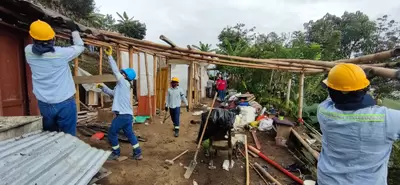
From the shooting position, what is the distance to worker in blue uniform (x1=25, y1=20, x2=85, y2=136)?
311 centimetres

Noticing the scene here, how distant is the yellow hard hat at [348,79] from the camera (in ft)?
6.18

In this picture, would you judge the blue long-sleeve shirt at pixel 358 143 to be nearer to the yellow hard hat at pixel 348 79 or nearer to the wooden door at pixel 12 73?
the yellow hard hat at pixel 348 79

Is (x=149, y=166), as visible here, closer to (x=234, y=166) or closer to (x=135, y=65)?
(x=234, y=166)

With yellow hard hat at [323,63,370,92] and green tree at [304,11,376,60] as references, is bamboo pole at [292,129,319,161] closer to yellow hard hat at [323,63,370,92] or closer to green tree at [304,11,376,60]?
yellow hard hat at [323,63,370,92]

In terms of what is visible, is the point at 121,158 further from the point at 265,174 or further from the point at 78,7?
the point at 78,7

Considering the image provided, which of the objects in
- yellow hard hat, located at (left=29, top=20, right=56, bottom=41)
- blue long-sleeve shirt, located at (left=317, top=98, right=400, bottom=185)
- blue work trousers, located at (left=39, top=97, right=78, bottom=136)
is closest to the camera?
blue long-sleeve shirt, located at (left=317, top=98, right=400, bottom=185)

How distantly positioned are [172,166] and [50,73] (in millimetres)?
3109

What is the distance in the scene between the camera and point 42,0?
40.5 feet

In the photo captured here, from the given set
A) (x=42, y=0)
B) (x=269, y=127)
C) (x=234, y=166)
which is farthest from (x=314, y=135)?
(x=42, y=0)

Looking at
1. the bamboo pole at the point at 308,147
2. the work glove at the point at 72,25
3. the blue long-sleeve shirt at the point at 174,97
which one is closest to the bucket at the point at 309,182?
the bamboo pole at the point at 308,147

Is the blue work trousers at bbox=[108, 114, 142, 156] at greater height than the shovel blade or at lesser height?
greater

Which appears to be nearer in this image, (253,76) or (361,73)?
(361,73)

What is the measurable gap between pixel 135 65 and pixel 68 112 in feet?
19.4

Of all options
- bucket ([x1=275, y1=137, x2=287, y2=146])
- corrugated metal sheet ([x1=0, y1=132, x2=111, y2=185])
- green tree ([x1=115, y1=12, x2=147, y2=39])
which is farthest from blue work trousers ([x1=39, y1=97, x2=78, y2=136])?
green tree ([x1=115, y1=12, x2=147, y2=39])
